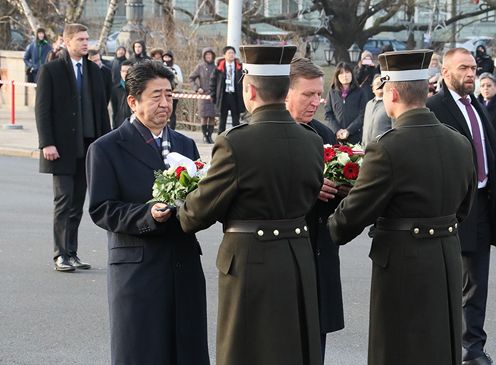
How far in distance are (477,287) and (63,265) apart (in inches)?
151

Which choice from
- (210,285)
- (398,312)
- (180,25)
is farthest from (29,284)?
(180,25)

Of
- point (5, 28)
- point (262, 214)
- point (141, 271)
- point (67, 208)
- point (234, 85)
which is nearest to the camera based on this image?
point (262, 214)

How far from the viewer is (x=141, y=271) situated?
5395 millimetres

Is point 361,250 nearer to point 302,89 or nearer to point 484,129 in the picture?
point 484,129

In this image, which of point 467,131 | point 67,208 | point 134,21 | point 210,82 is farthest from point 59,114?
point 134,21

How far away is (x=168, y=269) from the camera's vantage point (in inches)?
213

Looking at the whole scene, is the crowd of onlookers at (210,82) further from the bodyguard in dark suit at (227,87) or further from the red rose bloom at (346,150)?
the red rose bloom at (346,150)

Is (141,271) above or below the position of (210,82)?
below

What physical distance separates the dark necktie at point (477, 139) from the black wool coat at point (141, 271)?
91.7 inches

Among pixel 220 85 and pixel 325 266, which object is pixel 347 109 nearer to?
pixel 220 85

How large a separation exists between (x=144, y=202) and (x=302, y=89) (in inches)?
40.3

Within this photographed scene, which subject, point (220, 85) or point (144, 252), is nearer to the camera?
point (144, 252)

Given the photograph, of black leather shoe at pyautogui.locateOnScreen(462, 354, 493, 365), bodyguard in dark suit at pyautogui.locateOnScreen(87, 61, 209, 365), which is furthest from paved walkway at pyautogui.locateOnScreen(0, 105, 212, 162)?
bodyguard in dark suit at pyautogui.locateOnScreen(87, 61, 209, 365)

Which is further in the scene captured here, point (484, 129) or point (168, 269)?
point (484, 129)
